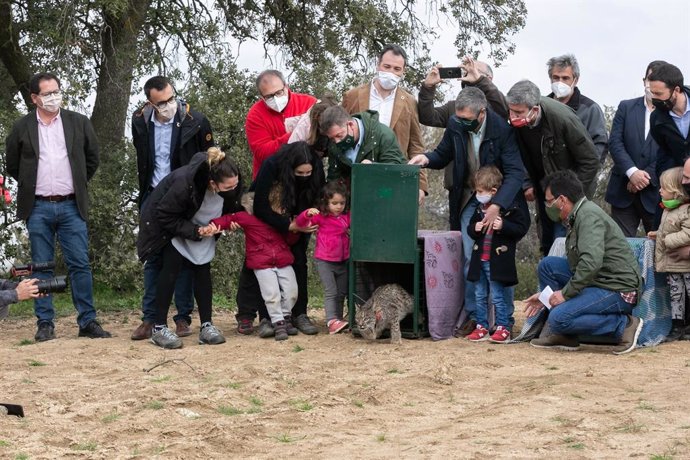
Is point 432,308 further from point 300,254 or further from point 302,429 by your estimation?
point 302,429

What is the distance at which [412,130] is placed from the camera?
9227 mm

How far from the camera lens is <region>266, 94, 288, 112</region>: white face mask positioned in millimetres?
8930

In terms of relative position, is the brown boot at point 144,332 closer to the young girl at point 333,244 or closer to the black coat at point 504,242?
the young girl at point 333,244

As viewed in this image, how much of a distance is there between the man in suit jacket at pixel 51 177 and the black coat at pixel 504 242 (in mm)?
2957

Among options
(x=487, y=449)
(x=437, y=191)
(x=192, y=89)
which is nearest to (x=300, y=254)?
(x=487, y=449)

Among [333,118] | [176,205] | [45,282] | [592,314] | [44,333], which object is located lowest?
[44,333]

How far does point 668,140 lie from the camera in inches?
335

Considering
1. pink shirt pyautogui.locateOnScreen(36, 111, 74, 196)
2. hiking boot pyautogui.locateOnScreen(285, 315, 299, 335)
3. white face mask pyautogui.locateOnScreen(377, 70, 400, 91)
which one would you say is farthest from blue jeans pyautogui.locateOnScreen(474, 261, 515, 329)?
pink shirt pyautogui.locateOnScreen(36, 111, 74, 196)

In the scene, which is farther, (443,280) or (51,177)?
(51,177)

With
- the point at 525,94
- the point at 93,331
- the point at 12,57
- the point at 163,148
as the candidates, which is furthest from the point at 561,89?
the point at 12,57

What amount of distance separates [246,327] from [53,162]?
192 centimetres

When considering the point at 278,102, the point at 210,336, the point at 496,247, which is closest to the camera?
the point at 496,247

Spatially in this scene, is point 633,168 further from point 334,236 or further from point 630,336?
point 334,236

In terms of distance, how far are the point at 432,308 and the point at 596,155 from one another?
1.62m
